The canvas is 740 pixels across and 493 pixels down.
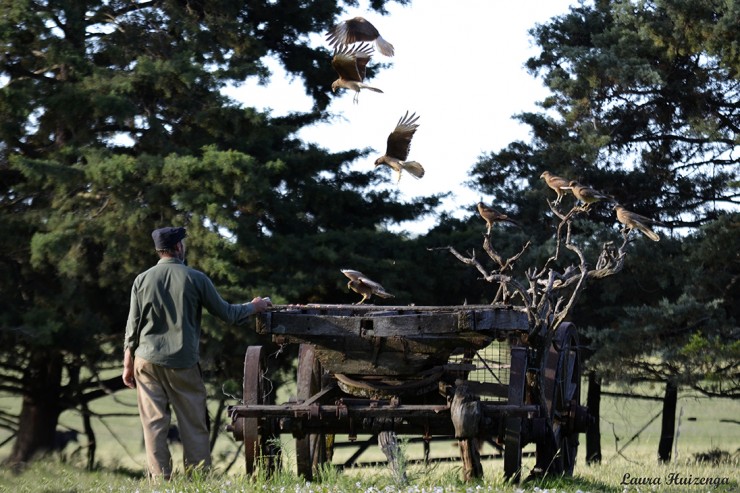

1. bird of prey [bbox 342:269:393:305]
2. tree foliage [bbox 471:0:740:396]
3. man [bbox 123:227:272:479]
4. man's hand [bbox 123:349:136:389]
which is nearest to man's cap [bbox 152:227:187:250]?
man [bbox 123:227:272:479]

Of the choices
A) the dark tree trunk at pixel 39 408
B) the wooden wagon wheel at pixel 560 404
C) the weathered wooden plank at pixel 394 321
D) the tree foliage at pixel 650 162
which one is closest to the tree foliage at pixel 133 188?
the dark tree trunk at pixel 39 408

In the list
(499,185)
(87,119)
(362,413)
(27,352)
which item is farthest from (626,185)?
(362,413)

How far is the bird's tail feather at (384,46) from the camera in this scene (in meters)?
10.3

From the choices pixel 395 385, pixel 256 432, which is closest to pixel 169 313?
pixel 256 432

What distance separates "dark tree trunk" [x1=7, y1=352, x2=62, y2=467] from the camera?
593 inches

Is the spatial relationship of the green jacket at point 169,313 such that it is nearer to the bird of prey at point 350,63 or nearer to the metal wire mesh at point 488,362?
the metal wire mesh at point 488,362

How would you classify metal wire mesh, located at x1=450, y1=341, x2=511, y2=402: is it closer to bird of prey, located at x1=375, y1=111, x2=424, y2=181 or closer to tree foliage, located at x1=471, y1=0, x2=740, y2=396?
bird of prey, located at x1=375, y1=111, x2=424, y2=181

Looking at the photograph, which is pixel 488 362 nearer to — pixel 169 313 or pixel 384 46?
pixel 169 313

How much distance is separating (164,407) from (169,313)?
0.61m

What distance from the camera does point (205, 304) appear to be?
6879mm

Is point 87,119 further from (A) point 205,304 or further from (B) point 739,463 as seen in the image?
(B) point 739,463

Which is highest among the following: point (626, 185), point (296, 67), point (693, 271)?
point (296, 67)

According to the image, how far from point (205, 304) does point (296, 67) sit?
10.5 meters

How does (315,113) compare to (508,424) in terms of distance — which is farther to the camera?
(315,113)
